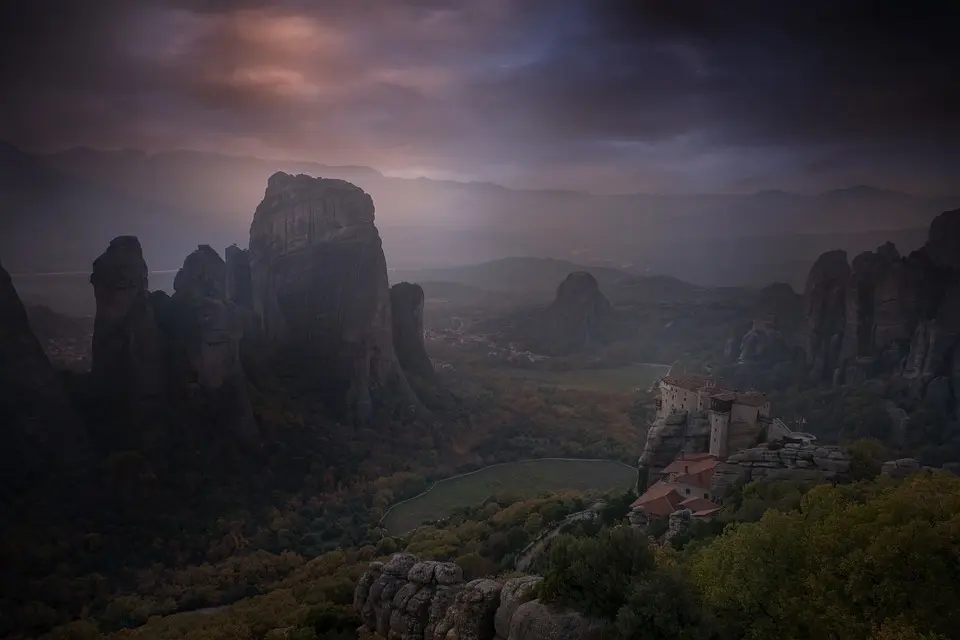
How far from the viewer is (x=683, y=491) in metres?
16.0

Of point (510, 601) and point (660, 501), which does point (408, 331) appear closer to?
point (660, 501)

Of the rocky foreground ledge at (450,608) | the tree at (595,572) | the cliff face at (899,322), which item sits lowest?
the rocky foreground ledge at (450,608)

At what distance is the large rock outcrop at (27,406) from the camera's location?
62.4ft

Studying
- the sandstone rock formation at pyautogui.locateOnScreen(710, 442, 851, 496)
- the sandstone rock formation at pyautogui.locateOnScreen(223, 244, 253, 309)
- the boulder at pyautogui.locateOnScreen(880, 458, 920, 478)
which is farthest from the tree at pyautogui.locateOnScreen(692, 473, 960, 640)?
the sandstone rock formation at pyautogui.locateOnScreen(223, 244, 253, 309)

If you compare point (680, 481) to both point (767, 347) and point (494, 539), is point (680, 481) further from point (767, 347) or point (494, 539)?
point (767, 347)

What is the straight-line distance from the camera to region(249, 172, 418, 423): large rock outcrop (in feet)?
95.6

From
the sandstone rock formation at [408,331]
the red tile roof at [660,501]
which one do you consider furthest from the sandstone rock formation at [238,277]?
the red tile roof at [660,501]

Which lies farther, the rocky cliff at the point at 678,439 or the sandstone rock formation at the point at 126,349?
the sandstone rock formation at the point at 126,349

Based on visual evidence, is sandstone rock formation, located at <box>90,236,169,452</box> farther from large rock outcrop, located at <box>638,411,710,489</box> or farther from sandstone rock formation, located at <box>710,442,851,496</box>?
sandstone rock formation, located at <box>710,442,851,496</box>

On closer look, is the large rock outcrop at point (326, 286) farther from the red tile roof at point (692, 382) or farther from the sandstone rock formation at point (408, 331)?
the red tile roof at point (692, 382)

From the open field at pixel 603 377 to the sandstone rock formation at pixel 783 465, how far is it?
2186 centimetres

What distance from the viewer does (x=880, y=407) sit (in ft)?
78.7

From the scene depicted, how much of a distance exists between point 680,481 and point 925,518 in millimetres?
7994

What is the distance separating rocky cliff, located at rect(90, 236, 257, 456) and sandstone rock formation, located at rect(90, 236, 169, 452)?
0.09 feet
